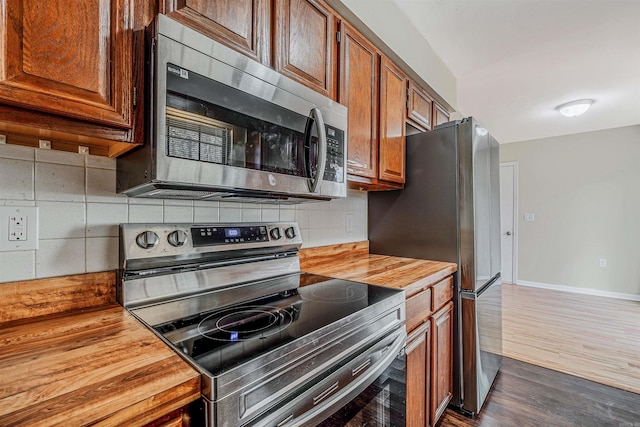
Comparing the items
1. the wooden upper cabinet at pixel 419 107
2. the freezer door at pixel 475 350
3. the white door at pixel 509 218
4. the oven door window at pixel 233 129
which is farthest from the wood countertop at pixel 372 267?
the white door at pixel 509 218

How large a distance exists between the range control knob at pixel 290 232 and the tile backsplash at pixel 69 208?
16.9 inches

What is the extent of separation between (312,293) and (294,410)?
493 mm

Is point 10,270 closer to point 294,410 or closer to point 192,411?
point 192,411

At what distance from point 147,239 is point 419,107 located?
6.54 feet

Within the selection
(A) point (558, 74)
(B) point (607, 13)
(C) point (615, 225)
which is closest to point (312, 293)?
(B) point (607, 13)

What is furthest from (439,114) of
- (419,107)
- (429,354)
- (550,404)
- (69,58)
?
(69,58)

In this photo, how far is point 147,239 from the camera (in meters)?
1.02

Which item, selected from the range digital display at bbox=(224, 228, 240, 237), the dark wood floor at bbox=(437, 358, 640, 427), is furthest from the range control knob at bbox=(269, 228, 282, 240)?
the dark wood floor at bbox=(437, 358, 640, 427)

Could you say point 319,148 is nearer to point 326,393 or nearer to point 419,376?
point 326,393

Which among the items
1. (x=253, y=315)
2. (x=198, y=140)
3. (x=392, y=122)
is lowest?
(x=253, y=315)

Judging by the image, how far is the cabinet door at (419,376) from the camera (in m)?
1.31

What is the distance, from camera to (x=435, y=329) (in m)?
1.55

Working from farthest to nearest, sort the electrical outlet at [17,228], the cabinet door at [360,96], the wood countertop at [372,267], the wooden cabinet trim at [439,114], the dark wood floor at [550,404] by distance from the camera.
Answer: the wooden cabinet trim at [439,114]
the dark wood floor at [550,404]
the cabinet door at [360,96]
the wood countertop at [372,267]
the electrical outlet at [17,228]

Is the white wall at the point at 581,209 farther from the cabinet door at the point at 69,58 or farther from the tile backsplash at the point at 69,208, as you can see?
the cabinet door at the point at 69,58
